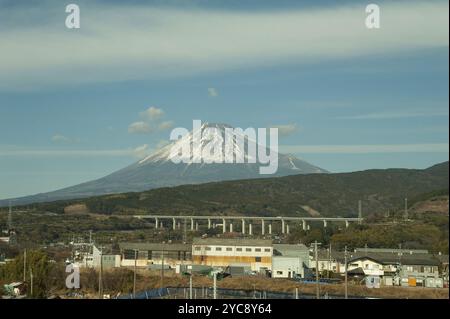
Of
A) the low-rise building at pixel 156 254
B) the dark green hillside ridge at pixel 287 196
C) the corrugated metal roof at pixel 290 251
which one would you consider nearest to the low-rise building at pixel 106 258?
the low-rise building at pixel 156 254

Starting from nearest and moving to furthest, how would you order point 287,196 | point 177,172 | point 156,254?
1. point 156,254
2. point 287,196
3. point 177,172

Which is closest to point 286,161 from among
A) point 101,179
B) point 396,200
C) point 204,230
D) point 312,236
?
point 101,179

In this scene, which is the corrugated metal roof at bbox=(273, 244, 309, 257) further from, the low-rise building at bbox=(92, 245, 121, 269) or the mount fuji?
the mount fuji

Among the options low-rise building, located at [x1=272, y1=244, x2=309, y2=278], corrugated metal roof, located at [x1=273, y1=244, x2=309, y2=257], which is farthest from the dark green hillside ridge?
low-rise building, located at [x1=272, y1=244, x2=309, y2=278]

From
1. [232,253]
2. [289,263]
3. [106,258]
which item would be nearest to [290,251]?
[232,253]

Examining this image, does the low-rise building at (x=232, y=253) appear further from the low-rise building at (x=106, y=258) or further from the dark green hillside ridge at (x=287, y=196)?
the dark green hillside ridge at (x=287, y=196)

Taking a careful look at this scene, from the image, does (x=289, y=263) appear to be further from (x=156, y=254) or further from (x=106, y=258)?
(x=106, y=258)
